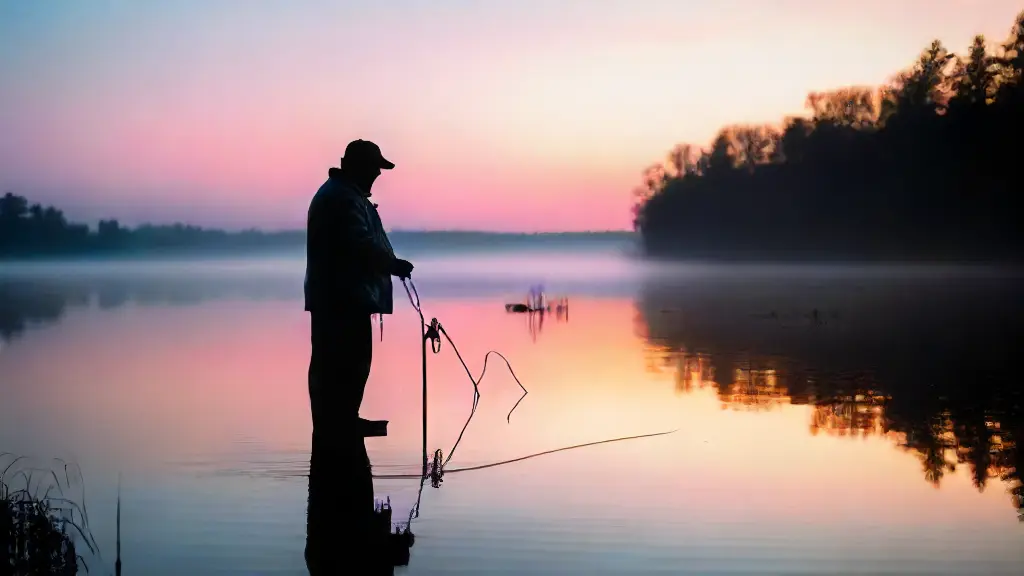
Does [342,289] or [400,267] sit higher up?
[400,267]

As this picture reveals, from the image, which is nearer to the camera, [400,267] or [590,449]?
[400,267]

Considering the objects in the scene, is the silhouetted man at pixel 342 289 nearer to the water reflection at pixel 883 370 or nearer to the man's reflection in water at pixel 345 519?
the man's reflection in water at pixel 345 519

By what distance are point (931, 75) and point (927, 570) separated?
7852cm

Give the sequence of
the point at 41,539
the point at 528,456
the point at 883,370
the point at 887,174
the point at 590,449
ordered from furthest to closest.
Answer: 1. the point at 887,174
2. the point at 883,370
3. the point at 590,449
4. the point at 528,456
5. the point at 41,539

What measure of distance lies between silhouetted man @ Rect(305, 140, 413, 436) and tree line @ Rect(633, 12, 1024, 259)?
2770 inches

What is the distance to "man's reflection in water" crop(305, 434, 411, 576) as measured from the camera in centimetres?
605

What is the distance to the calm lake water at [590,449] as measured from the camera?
6453 millimetres

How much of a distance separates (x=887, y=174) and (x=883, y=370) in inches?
2757

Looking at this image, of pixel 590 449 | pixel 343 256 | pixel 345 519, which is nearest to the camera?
pixel 345 519

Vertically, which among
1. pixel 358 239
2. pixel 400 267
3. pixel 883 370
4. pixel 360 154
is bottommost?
pixel 883 370

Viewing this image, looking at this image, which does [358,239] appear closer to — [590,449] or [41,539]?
[41,539]

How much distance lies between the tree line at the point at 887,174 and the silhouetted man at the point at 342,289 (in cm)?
7036

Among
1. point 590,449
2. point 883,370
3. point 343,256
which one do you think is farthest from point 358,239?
point 883,370

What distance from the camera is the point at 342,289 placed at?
803 centimetres
